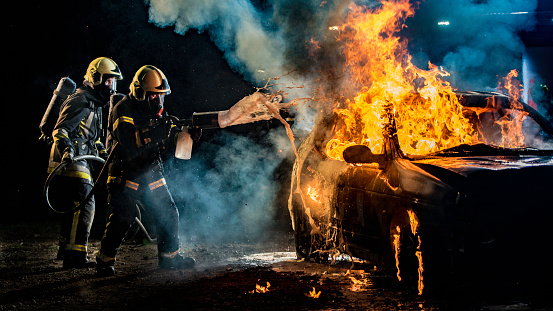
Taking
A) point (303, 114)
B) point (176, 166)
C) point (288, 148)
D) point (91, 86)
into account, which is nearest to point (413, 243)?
point (303, 114)

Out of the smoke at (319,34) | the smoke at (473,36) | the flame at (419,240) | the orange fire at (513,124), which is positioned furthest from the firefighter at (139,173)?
the smoke at (473,36)

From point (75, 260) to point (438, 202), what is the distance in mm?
4357

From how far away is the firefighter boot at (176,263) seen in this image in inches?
219

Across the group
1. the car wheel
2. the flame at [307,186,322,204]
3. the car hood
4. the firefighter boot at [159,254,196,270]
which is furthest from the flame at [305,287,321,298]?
the firefighter boot at [159,254,196,270]

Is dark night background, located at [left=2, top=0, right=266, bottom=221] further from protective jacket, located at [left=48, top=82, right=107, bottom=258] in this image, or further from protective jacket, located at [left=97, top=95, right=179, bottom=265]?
protective jacket, located at [left=97, top=95, right=179, bottom=265]

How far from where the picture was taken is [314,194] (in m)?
5.28

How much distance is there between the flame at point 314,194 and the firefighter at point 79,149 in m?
2.81

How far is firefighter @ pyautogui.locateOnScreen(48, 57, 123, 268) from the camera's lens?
582 centimetres

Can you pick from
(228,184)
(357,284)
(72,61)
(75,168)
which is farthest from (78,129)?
(72,61)

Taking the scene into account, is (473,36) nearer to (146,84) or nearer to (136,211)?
(146,84)

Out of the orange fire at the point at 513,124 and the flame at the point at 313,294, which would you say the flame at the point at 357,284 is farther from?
the orange fire at the point at 513,124

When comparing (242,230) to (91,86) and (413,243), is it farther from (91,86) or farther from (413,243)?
(413,243)

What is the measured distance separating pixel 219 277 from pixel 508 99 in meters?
3.71

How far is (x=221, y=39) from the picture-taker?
807 centimetres
